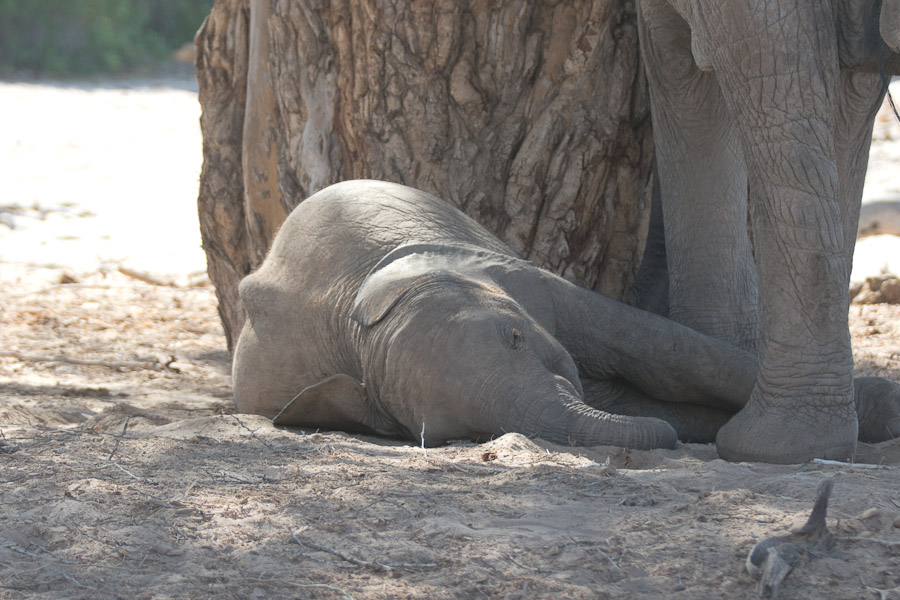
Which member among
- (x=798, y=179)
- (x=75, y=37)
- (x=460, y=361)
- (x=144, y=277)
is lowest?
(x=144, y=277)

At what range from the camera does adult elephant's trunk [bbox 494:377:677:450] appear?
3.47m

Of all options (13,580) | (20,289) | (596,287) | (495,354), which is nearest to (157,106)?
(20,289)

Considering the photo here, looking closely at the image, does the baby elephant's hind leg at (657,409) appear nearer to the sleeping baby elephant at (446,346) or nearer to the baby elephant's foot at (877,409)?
the sleeping baby elephant at (446,346)

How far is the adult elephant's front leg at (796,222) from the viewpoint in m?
3.42

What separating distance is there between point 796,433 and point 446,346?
1099mm

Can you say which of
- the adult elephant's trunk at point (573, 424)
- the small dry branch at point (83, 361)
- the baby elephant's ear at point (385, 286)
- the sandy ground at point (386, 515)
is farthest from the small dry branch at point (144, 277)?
the adult elephant's trunk at point (573, 424)

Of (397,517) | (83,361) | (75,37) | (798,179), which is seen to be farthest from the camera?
(75,37)

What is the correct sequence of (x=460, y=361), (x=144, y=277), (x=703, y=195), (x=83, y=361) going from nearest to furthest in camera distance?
(x=460, y=361), (x=703, y=195), (x=83, y=361), (x=144, y=277)

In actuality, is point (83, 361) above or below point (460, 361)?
below

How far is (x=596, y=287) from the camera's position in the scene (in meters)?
5.40

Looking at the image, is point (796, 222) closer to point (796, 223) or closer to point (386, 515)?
point (796, 223)

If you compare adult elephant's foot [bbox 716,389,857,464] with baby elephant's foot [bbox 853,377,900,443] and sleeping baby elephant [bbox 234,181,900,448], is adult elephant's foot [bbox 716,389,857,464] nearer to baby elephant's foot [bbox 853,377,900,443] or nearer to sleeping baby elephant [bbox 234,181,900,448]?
sleeping baby elephant [bbox 234,181,900,448]

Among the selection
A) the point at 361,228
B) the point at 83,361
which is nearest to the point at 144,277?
the point at 83,361

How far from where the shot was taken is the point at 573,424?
3492 mm
